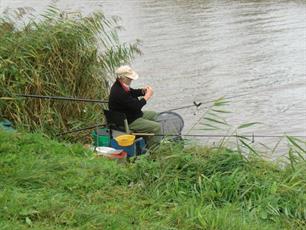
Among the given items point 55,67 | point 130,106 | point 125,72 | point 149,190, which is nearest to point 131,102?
point 130,106

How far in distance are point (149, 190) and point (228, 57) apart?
970 cm

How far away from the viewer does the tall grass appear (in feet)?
22.9

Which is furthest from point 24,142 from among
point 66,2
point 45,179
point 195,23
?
point 66,2

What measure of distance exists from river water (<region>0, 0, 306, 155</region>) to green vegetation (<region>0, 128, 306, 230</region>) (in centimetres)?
322

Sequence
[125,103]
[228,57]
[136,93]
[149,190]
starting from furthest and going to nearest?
[228,57], [136,93], [125,103], [149,190]

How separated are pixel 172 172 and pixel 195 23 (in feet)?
45.1

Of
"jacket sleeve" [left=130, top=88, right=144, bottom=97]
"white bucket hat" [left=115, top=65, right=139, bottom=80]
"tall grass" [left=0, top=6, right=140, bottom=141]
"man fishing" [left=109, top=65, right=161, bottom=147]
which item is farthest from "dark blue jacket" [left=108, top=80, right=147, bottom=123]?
"tall grass" [left=0, top=6, right=140, bottom=141]

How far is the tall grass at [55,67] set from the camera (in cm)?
699

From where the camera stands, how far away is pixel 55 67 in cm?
745

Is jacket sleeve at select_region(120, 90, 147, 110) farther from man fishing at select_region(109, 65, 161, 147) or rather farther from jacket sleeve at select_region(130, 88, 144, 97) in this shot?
jacket sleeve at select_region(130, 88, 144, 97)

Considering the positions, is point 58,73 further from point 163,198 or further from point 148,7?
point 148,7

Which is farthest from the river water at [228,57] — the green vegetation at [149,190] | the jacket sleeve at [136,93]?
the green vegetation at [149,190]

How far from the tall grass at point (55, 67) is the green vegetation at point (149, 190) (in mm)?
1492

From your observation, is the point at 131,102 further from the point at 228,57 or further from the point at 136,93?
the point at 228,57
